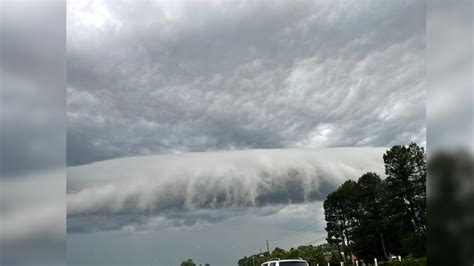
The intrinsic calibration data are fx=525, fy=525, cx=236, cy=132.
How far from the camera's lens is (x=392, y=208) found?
51.7m

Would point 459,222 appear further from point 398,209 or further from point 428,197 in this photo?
point 398,209

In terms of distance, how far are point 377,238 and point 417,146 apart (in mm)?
12422

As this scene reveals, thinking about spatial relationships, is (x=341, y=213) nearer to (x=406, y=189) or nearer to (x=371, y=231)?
(x=371, y=231)

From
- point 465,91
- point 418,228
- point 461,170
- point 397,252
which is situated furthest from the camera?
point 397,252

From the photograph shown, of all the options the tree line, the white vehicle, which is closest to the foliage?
the tree line

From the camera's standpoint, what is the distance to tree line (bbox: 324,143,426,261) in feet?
161

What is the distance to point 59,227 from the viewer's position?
5.62m

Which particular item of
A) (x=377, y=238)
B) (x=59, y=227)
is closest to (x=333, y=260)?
(x=377, y=238)

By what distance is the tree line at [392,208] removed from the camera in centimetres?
4897

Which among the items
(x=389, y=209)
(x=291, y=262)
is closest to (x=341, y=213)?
(x=389, y=209)

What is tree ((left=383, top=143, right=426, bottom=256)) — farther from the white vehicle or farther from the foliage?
the white vehicle

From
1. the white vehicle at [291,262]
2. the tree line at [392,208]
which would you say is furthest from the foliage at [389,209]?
the white vehicle at [291,262]

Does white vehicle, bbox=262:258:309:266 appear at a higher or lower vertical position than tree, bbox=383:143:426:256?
lower

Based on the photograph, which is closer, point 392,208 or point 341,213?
point 392,208
